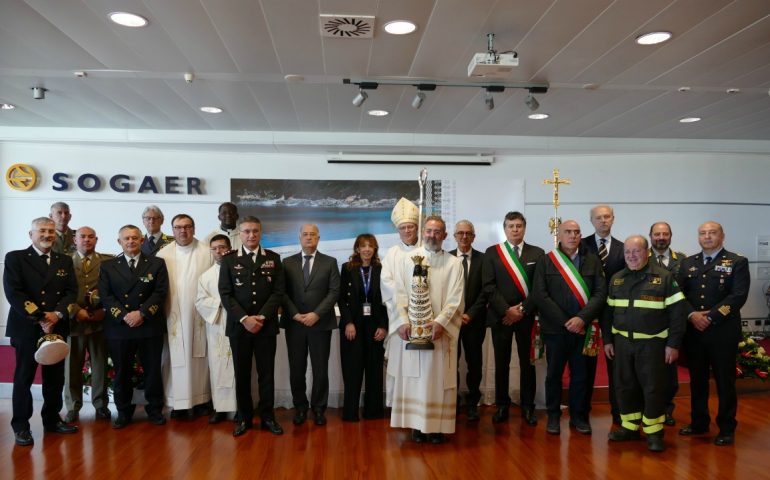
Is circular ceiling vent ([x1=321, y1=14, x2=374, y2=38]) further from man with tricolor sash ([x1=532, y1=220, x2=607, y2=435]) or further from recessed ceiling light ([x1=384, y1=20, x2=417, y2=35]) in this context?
man with tricolor sash ([x1=532, y1=220, x2=607, y2=435])

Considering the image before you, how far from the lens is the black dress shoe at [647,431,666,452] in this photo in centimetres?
400

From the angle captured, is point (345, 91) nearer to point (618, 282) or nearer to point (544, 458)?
point (618, 282)

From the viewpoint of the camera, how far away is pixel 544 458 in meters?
3.88

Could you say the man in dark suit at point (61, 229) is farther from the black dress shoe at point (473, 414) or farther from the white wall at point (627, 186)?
the black dress shoe at point (473, 414)

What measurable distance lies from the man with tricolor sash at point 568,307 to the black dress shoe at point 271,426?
7.12 ft

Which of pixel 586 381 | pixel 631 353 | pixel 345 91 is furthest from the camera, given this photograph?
pixel 345 91

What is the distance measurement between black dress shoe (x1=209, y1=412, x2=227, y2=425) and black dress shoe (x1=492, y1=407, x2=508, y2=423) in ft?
7.66

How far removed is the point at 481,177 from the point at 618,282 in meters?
4.25

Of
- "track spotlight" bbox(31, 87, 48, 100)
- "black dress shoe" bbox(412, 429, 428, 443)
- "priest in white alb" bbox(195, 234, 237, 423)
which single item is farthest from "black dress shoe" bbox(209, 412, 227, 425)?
"track spotlight" bbox(31, 87, 48, 100)

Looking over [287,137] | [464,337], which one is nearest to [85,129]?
[287,137]

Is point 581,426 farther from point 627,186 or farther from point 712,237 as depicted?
point 627,186

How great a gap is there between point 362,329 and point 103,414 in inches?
93.8

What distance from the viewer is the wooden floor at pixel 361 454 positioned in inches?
142

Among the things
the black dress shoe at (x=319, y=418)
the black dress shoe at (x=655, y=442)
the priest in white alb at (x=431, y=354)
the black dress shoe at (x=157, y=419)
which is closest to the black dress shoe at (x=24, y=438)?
the black dress shoe at (x=157, y=419)
